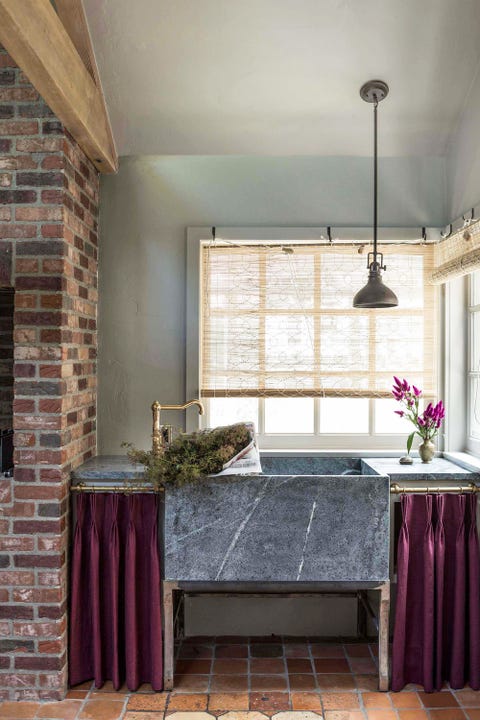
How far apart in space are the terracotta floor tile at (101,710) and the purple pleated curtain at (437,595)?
1.24 meters

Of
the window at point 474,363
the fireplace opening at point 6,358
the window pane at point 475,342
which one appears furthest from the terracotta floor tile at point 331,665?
the fireplace opening at point 6,358

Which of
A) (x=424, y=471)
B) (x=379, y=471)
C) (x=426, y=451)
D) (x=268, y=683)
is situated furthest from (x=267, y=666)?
(x=426, y=451)

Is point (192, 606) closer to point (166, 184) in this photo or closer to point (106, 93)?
A: point (166, 184)

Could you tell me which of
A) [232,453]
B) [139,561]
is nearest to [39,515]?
[139,561]

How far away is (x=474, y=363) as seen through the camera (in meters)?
3.14

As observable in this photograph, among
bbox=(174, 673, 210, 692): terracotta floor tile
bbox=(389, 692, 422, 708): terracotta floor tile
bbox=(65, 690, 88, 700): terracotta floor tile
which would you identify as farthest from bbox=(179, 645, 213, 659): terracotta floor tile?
bbox=(389, 692, 422, 708): terracotta floor tile

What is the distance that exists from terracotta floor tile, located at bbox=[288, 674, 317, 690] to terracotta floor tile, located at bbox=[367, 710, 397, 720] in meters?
0.29

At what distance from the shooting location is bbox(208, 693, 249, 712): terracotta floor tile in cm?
250

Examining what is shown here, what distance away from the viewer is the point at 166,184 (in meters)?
3.23

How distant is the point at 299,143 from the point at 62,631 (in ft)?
8.91

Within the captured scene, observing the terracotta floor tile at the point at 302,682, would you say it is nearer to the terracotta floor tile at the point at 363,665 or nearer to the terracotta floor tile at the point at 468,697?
the terracotta floor tile at the point at 363,665

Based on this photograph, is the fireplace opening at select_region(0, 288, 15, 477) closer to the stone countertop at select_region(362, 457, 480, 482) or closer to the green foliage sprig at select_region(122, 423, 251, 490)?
the green foliage sprig at select_region(122, 423, 251, 490)

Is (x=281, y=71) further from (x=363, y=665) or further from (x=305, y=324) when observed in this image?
(x=363, y=665)

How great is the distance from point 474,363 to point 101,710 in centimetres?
249
